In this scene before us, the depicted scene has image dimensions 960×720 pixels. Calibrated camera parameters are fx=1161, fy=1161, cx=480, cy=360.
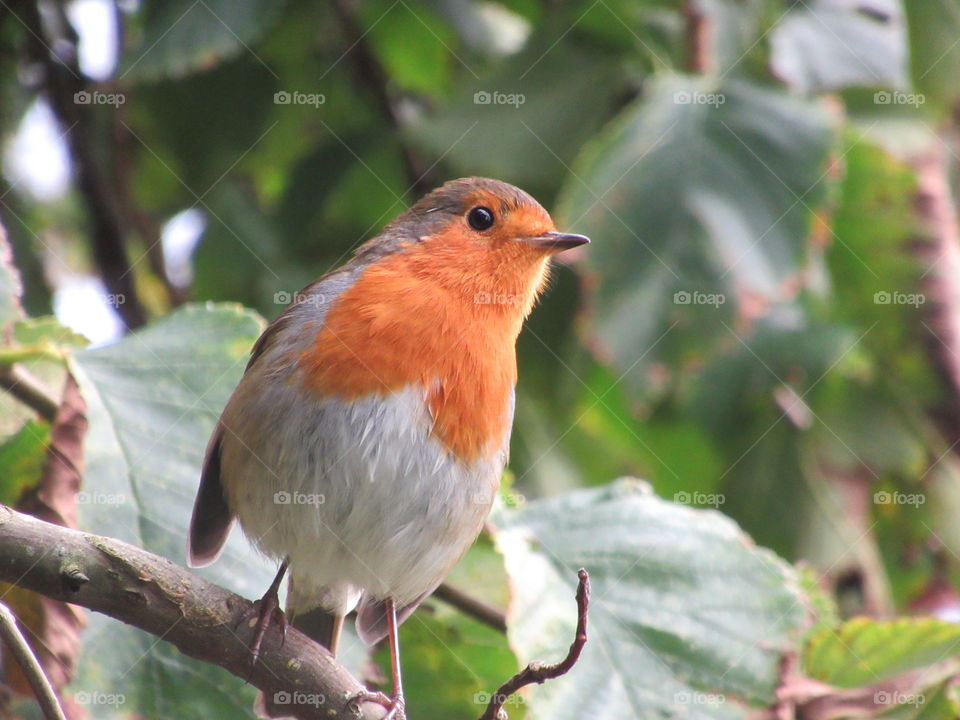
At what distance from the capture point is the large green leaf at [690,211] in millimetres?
4105

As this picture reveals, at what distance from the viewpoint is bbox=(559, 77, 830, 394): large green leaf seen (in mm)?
4105

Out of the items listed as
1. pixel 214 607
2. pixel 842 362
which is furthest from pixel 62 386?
pixel 842 362

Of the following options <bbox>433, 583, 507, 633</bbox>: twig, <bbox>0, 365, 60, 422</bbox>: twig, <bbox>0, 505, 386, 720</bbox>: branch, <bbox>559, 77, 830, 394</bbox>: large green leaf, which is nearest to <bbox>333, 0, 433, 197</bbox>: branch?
<bbox>559, 77, 830, 394</bbox>: large green leaf

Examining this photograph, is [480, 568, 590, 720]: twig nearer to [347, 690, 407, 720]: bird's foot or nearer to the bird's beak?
[347, 690, 407, 720]: bird's foot

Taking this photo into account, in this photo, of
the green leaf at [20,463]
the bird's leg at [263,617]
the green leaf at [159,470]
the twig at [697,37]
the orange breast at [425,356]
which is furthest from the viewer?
the twig at [697,37]

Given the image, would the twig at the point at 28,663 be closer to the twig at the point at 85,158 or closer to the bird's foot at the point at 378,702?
the bird's foot at the point at 378,702

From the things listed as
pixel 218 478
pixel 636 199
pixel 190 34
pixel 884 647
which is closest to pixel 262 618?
Result: pixel 218 478

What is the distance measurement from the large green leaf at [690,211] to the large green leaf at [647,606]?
0.77 meters

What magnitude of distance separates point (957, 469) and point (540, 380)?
1940 millimetres

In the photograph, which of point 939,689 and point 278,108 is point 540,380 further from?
point 939,689

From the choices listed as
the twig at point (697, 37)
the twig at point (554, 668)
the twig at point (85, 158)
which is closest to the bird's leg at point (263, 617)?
the twig at point (554, 668)

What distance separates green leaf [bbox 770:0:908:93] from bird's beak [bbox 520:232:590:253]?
1.38m

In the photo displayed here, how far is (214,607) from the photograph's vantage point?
245 centimetres

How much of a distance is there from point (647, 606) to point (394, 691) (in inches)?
30.1
